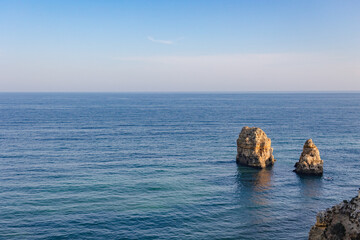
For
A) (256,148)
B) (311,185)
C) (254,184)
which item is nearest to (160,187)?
(254,184)

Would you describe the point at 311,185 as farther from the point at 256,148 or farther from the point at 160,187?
the point at 160,187

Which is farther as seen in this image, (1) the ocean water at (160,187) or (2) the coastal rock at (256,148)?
(2) the coastal rock at (256,148)

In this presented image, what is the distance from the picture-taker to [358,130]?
424 feet

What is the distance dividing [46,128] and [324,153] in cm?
10033

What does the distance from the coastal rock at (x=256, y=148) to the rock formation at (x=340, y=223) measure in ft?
158

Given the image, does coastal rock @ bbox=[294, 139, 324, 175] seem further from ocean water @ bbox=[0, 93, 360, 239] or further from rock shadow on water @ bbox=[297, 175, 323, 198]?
ocean water @ bbox=[0, 93, 360, 239]

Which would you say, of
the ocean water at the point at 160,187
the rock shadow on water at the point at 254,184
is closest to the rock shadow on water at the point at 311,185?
the ocean water at the point at 160,187

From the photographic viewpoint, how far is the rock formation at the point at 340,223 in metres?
26.5

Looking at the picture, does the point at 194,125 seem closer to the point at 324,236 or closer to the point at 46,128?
the point at 46,128

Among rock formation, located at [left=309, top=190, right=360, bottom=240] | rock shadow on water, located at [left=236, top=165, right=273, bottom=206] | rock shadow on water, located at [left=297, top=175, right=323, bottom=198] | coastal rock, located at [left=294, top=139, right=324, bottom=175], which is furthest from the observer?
coastal rock, located at [left=294, top=139, right=324, bottom=175]

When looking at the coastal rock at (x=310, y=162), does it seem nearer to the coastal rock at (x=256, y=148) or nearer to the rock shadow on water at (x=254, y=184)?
the rock shadow on water at (x=254, y=184)

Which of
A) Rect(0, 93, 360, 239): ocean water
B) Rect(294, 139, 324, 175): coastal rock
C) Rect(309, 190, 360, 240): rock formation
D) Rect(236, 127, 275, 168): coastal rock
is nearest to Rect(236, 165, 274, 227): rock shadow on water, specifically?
Rect(0, 93, 360, 239): ocean water

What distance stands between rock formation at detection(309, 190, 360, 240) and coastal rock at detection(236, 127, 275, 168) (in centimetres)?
4806

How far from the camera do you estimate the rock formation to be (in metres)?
26.5
